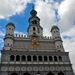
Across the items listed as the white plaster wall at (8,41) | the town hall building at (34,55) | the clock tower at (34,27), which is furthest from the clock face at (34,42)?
the white plaster wall at (8,41)

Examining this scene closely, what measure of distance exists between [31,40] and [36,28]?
316 inches

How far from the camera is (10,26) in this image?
46.2m

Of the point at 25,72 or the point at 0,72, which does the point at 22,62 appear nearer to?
the point at 25,72

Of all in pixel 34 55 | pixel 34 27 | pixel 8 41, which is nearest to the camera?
pixel 34 55

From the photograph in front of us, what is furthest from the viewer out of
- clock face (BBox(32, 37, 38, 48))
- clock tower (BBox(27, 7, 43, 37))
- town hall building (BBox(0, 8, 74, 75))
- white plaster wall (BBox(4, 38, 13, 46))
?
clock tower (BBox(27, 7, 43, 37))

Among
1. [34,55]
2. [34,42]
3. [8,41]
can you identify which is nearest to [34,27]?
[34,42]

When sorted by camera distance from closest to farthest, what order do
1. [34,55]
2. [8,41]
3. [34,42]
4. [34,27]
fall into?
[34,55] < [8,41] < [34,42] < [34,27]

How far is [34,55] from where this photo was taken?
129 feet

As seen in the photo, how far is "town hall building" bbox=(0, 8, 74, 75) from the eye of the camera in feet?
118

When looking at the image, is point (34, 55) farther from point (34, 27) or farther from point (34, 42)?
point (34, 27)

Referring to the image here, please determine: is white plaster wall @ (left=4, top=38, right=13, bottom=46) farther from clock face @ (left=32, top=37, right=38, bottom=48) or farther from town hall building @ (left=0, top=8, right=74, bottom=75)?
clock face @ (left=32, top=37, right=38, bottom=48)

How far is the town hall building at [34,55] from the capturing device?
35.9 metres

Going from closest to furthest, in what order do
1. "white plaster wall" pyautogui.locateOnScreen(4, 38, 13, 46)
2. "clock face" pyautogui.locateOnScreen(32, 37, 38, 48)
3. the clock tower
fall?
"white plaster wall" pyautogui.locateOnScreen(4, 38, 13, 46)
"clock face" pyautogui.locateOnScreen(32, 37, 38, 48)
the clock tower

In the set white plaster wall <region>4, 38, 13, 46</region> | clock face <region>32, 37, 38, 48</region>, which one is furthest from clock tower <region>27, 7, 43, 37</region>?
white plaster wall <region>4, 38, 13, 46</region>
